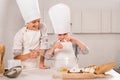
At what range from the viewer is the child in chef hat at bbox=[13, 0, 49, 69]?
1575mm

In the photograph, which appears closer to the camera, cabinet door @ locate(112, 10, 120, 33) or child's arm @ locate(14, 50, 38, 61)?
child's arm @ locate(14, 50, 38, 61)

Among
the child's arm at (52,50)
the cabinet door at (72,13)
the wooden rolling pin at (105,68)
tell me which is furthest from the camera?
the cabinet door at (72,13)

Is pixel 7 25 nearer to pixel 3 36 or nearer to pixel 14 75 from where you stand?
pixel 3 36

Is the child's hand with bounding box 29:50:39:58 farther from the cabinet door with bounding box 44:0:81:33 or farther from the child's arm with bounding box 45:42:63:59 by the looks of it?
the cabinet door with bounding box 44:0:81:33

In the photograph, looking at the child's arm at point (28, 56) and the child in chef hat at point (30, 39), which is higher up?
the child in chef hat at point (30, 39)

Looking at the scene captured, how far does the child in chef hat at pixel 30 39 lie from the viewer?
5.17 feet

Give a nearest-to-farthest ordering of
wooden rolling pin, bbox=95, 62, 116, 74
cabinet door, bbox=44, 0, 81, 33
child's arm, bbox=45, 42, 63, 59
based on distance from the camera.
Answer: wooden rolling pin, bbox=95, 62, 116, 74, child's arm, bbox=45, 42, 63, 59, cabinet door, bbox=44, 0, 81, 33

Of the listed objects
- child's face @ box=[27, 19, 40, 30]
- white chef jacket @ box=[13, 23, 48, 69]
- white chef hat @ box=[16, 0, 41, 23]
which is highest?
white chef hat @ box=[16, 0, 41, 23]

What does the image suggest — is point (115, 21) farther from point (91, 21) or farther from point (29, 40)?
point (29, 40)

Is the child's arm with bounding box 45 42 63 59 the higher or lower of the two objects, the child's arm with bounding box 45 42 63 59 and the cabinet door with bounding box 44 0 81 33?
the lower

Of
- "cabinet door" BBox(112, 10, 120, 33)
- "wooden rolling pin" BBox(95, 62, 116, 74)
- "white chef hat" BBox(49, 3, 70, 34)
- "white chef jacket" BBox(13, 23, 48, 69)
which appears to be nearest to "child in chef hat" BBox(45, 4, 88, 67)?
"white chef hat" BBox(49, 3, 70, 34)

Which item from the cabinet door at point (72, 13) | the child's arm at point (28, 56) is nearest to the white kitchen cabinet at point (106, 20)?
the cabinet door at point (72, 13)

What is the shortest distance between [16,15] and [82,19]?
719 mm

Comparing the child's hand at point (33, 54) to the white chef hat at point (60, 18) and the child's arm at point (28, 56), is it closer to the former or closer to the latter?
the child's arm at point (28, 56)
